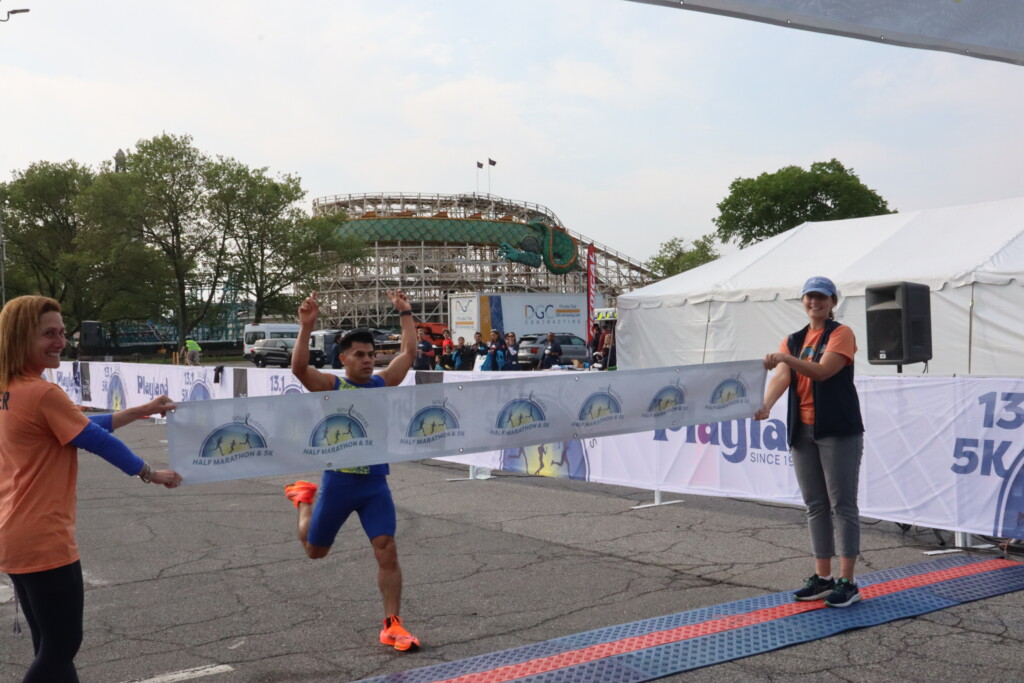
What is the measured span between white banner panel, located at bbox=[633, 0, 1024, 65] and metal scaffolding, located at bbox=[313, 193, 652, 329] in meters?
89.6

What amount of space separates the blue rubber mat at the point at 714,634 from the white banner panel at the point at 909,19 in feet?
10.4

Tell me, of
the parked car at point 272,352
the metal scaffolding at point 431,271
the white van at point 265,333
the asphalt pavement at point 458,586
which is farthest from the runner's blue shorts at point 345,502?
the metal scaffolding at point 431,271

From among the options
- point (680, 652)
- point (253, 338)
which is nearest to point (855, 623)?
point (680, 652)

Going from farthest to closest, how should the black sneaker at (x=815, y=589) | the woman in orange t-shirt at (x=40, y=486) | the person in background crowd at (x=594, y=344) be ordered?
the person in background crowd at (x=594, y=344) → the black sneaker at (x=815, y=589) → the woman in orange t-shirt at (x=40, y=486)

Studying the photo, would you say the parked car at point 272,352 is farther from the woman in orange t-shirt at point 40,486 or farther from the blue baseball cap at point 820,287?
the woman in orange t-shirt at point 40,486

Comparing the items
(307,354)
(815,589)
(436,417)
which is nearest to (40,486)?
(307,354)

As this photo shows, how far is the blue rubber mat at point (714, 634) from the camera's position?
179 inches

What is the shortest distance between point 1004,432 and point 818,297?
2489mm

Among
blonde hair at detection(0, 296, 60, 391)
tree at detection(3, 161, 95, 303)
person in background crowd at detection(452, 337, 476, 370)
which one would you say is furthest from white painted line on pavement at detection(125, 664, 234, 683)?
tree at detection(3, 161, 95, 303)

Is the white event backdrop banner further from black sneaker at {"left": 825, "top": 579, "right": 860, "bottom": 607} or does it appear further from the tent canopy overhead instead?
the tent canopy overhead

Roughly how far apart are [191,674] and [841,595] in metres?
3.70

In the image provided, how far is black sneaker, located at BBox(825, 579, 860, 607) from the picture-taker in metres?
5.45

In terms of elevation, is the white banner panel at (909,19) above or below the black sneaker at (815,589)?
above

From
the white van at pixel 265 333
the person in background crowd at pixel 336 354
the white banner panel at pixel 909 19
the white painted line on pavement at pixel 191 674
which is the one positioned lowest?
the white painted line on pavement at pixel 191 674
